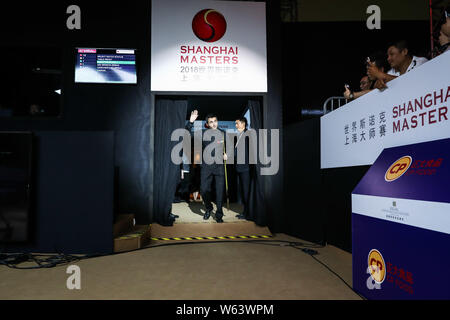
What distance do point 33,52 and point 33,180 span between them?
2.18 m

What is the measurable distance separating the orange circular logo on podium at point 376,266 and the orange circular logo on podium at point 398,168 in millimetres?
441

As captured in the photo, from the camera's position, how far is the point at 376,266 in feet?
5.14

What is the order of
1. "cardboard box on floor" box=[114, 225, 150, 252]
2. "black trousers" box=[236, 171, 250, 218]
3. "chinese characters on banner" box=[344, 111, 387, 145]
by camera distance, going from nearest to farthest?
"chinese characters on banner" box=[344, 111, 387, 145]
"cardboard box on floor" box=[114, 225, 150, 252]
"black trousers" box=[236, 171, 250, 218]

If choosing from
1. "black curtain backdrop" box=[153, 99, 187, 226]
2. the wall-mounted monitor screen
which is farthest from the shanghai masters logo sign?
the wall-mounted monitor screen

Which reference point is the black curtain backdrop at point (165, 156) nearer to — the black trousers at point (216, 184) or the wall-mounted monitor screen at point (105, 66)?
the black trousers at point (216, 184)

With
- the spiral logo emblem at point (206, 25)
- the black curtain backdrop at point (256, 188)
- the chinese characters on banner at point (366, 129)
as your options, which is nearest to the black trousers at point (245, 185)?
the black curtain backdrop at point (256, 188)

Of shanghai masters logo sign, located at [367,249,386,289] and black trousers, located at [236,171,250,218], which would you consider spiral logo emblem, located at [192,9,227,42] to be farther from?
shanghai masters logo sign, located at [367,249,386,289]

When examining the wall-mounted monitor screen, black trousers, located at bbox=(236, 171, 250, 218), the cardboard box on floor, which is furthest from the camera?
black trousers, located at bbox=(236, 171, 250, 218)

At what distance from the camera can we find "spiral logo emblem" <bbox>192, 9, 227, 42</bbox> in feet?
12.6

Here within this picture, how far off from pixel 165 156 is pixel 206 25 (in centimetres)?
197

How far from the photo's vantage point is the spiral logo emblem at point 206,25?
12.6ft

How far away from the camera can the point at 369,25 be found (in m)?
5.09

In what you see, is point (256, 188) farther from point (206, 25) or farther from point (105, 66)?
point (105, 66)

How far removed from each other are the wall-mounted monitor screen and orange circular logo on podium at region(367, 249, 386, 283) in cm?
349
